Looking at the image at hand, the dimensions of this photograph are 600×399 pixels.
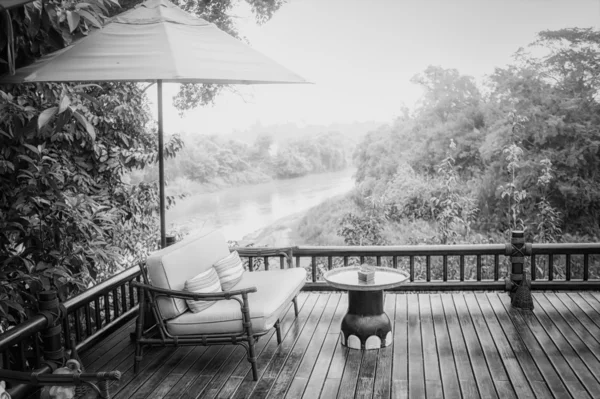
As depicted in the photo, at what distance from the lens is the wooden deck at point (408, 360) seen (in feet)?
10.1

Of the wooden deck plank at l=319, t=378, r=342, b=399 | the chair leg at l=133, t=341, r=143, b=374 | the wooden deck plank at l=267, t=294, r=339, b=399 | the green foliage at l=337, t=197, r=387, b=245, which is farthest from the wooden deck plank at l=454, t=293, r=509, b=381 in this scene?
the green foliage at l=337, t=197, r=387, b=245

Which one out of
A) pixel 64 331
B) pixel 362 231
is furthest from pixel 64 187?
pixel 362 231

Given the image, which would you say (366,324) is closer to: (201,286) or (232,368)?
(232,368)

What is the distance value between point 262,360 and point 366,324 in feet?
2.34

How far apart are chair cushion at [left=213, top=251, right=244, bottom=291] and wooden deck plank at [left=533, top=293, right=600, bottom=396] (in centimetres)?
221

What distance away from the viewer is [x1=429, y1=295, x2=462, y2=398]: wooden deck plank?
121 inches

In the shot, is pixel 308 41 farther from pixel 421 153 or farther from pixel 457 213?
pixel 457 213

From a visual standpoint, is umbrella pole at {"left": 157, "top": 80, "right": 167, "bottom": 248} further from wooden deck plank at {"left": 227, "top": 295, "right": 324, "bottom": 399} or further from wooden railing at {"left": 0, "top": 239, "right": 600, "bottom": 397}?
wooden deck plank at {"left": 227, "top": 295, "right": 324, "bottom": 399}

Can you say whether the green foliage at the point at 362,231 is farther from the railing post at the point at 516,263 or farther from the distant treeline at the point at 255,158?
the railing post at the point at 516,263

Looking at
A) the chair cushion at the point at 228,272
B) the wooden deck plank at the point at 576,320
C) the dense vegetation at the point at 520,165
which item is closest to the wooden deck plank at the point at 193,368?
the chair cushion at the point at 228,272

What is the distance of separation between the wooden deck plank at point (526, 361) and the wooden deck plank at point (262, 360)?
146 cm

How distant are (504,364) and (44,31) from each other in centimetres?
339

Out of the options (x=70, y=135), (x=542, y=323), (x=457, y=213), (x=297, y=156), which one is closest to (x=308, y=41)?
(x=297, y=156)

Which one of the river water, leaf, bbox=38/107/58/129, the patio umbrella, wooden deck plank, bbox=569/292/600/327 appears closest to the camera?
leaf, bbox=38/107/58/129
